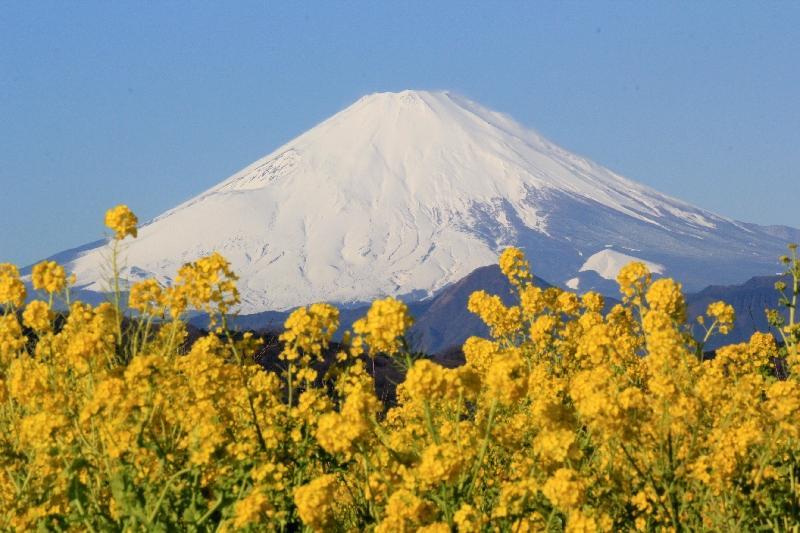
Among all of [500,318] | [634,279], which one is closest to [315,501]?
[634,279]

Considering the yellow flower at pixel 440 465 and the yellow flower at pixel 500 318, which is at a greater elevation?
the yellow flower at pixel 500 318

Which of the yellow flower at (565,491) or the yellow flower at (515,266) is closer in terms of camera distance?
the yellow flower at (565,491)

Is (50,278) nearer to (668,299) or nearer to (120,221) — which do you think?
(120,221)

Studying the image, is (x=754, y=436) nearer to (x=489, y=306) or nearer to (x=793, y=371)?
(x=793, y=371)

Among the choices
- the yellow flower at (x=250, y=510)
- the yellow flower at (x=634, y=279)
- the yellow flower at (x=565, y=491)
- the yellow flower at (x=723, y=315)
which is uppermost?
the yellow flower at (x=634, y=279)

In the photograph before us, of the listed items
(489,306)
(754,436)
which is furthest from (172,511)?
(489,306)

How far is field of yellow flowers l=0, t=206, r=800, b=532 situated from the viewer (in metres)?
4.45

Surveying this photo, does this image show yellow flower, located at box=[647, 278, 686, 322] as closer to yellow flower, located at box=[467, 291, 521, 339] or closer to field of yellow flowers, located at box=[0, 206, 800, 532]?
field of yellow flowers, located at box=[0, 206, 800, 532]

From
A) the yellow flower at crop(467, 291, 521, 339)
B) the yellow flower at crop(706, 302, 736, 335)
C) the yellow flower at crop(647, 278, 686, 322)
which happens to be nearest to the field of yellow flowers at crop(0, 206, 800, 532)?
the yellow flower at crop(647, 278, 686, 322)

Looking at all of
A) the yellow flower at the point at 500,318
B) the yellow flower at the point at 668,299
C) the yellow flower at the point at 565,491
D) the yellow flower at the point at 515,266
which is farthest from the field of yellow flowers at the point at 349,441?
the yellow flower at the point at 515,266

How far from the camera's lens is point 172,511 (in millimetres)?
4848

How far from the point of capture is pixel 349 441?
433 centimetres

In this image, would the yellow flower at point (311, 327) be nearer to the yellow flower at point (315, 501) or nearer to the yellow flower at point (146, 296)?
the yellow flower at point (146, 296)

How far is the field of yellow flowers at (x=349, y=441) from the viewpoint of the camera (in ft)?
14.6
